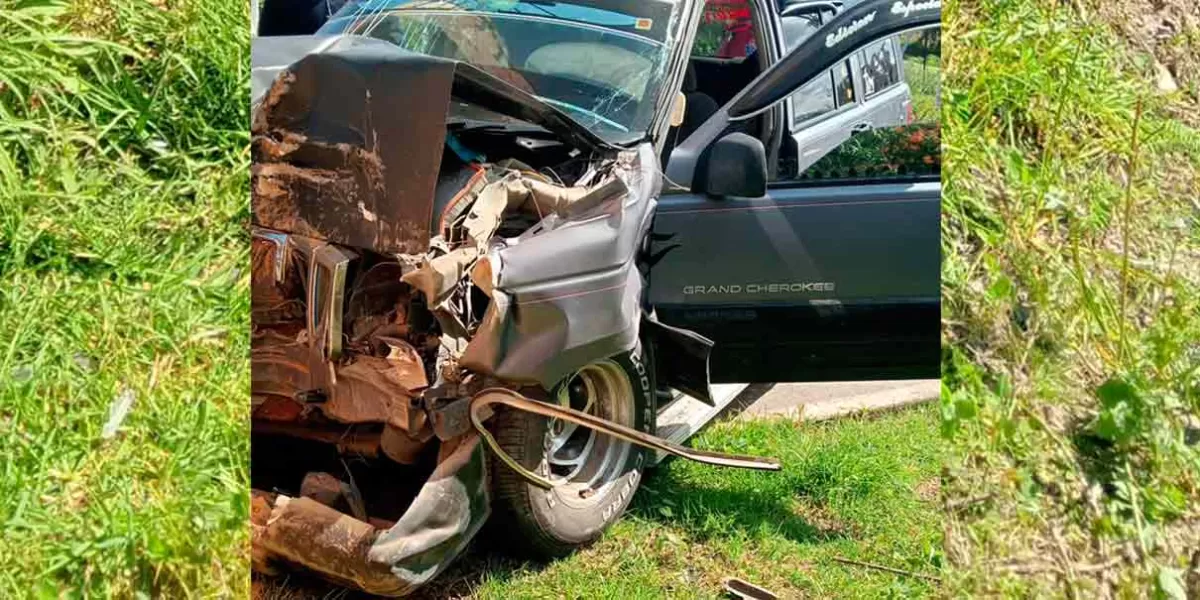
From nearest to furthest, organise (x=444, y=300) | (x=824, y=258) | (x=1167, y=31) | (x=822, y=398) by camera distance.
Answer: (x=444, y=300), (x=824, y=258), (x=822, y=398), (x=1167, y=31)

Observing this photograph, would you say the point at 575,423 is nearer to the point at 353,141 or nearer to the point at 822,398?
the point at 822,398

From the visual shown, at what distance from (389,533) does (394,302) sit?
0.56 meters

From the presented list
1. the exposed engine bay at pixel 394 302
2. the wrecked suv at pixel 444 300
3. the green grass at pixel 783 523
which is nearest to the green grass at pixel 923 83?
the wrecked suv at pixel 444 300

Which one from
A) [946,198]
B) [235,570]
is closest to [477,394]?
[235,570]

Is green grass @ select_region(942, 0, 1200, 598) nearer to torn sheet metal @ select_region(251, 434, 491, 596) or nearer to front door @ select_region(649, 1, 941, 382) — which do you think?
front door @ select_region(649, 1, 941, 382)

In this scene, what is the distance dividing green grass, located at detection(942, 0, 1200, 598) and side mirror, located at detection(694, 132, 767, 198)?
546mm

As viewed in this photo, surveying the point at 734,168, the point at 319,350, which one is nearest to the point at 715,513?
the point at 734,168

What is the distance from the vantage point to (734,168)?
3160mm

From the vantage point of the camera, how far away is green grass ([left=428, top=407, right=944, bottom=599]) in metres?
3.17

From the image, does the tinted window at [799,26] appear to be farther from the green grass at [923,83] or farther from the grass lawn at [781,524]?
the grass lawn at [781,524]

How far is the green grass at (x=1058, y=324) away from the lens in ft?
10.6

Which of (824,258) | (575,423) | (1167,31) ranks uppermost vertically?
(1167,31)

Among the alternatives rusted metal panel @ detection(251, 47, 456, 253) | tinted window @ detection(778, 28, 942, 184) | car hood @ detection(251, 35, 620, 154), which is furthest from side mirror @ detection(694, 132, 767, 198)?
rusted metal panel @ detection(251, 47, 456, 253)

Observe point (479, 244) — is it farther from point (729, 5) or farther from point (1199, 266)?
point (1199, 266)
